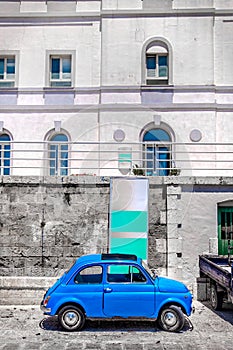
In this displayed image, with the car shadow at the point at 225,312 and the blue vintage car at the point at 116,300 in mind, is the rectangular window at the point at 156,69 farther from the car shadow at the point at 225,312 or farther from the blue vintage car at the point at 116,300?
the blue vintage car at the point at 116,300

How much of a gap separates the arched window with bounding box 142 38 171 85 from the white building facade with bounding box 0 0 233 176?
0.15 ft

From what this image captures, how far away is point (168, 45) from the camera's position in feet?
57.9

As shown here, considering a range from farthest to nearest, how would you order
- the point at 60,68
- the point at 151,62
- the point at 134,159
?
the point at 60,68 < the point at 151,62 < the point at 134,159

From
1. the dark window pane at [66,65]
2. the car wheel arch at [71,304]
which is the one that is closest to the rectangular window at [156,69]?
the dark window pane at [66,65]

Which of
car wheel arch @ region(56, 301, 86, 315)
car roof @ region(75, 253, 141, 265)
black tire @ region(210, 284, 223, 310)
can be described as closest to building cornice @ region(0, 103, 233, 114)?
black tire @ region(210, 284, 223, 310)

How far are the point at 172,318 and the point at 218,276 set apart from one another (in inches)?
70.8

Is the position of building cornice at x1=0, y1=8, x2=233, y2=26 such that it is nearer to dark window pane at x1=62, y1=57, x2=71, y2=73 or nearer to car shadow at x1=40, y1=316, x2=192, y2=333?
dark window pane at x1=62, y1=57, x2=71, y2=73

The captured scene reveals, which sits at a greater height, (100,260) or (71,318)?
(100,260)

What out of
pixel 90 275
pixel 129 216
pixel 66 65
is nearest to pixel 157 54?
pixel 66 65

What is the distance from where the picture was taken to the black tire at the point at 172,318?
8500 mm

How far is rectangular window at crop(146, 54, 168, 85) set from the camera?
58.0 feet

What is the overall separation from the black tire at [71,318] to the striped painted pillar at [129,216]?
331 cm

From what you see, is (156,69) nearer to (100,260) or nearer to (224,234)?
(224,234)

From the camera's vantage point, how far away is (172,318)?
852cm
